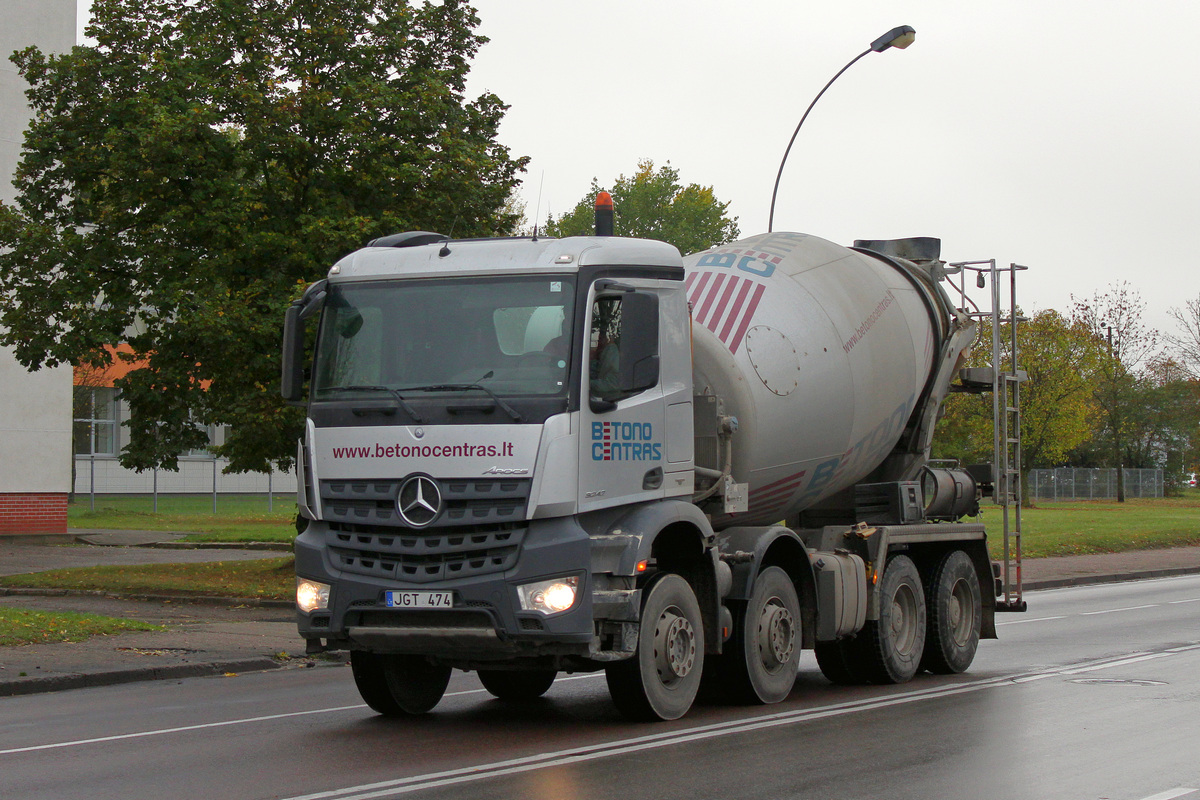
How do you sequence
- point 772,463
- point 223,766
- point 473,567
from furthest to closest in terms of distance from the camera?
point 772,463 → point 473,567 → point 223,766

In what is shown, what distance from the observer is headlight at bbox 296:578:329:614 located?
9321 millimetres

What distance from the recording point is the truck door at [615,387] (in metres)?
9.19

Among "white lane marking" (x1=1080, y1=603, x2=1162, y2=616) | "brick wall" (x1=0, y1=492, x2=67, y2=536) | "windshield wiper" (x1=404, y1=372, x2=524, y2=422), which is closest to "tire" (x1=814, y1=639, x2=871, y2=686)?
"windshield wiper" (x1=404, y1=372, x2=524, y2=422)

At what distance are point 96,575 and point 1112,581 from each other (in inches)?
728

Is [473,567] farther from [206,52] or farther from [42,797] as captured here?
[206,52]

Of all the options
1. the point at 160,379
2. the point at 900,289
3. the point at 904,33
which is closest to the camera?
the point at 900,289

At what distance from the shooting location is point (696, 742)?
9023 mm

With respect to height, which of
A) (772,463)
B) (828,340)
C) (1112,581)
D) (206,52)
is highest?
(206,52)

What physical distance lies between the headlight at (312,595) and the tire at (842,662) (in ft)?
15.4

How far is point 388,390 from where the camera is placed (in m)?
9.30

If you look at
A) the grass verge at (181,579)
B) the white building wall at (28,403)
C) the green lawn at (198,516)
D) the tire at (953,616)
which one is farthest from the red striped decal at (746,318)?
the white building wall at (28,403)

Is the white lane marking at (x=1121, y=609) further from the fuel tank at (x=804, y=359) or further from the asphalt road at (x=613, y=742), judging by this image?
the fuel tank at (x=804, y=359)

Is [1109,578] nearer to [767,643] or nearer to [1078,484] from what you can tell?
[767,643]

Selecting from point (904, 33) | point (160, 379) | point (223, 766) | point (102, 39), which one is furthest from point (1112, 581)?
point (223, 766)
